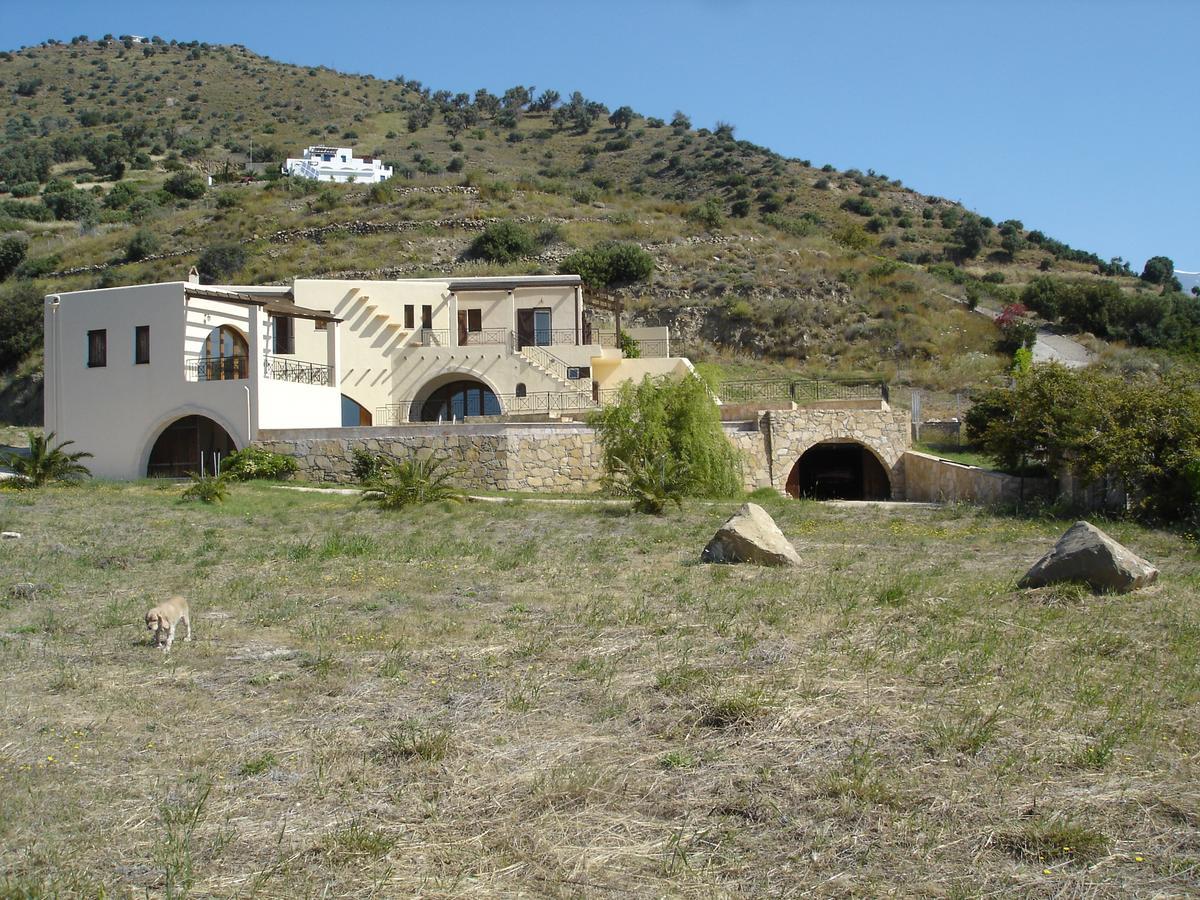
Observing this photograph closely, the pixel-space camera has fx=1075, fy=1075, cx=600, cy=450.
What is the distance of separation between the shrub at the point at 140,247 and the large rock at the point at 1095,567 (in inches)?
2431

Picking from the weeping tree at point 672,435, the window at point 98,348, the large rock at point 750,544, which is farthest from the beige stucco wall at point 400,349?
the large rock at point 750,544

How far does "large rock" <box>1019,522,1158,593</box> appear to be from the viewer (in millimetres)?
13023

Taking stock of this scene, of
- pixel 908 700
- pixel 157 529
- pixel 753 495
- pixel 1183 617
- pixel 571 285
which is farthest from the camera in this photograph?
pixel 571 285

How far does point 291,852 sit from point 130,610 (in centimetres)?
755

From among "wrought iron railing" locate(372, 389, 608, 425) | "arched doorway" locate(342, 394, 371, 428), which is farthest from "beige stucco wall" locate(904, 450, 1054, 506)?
"arched doorway" locate(342, 394, 371, 428)

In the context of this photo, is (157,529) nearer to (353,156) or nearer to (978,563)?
(978,563)

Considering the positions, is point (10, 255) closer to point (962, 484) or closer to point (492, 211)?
point (492, 211)

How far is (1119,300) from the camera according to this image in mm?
54656

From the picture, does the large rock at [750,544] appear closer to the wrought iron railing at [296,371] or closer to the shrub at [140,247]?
the wrought iron railing at [296,371]

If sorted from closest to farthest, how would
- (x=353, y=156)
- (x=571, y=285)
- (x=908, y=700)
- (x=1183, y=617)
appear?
(x=908, y=700) < (x=1183, y=617) < (x=571, y=285) < (x=353, y=156)

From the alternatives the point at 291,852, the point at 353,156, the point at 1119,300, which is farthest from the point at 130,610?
the point at 353,156

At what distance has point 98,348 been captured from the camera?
1304 inches

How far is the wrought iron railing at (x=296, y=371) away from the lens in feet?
→ 109

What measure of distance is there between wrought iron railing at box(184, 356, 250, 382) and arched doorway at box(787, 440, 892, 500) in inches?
717
